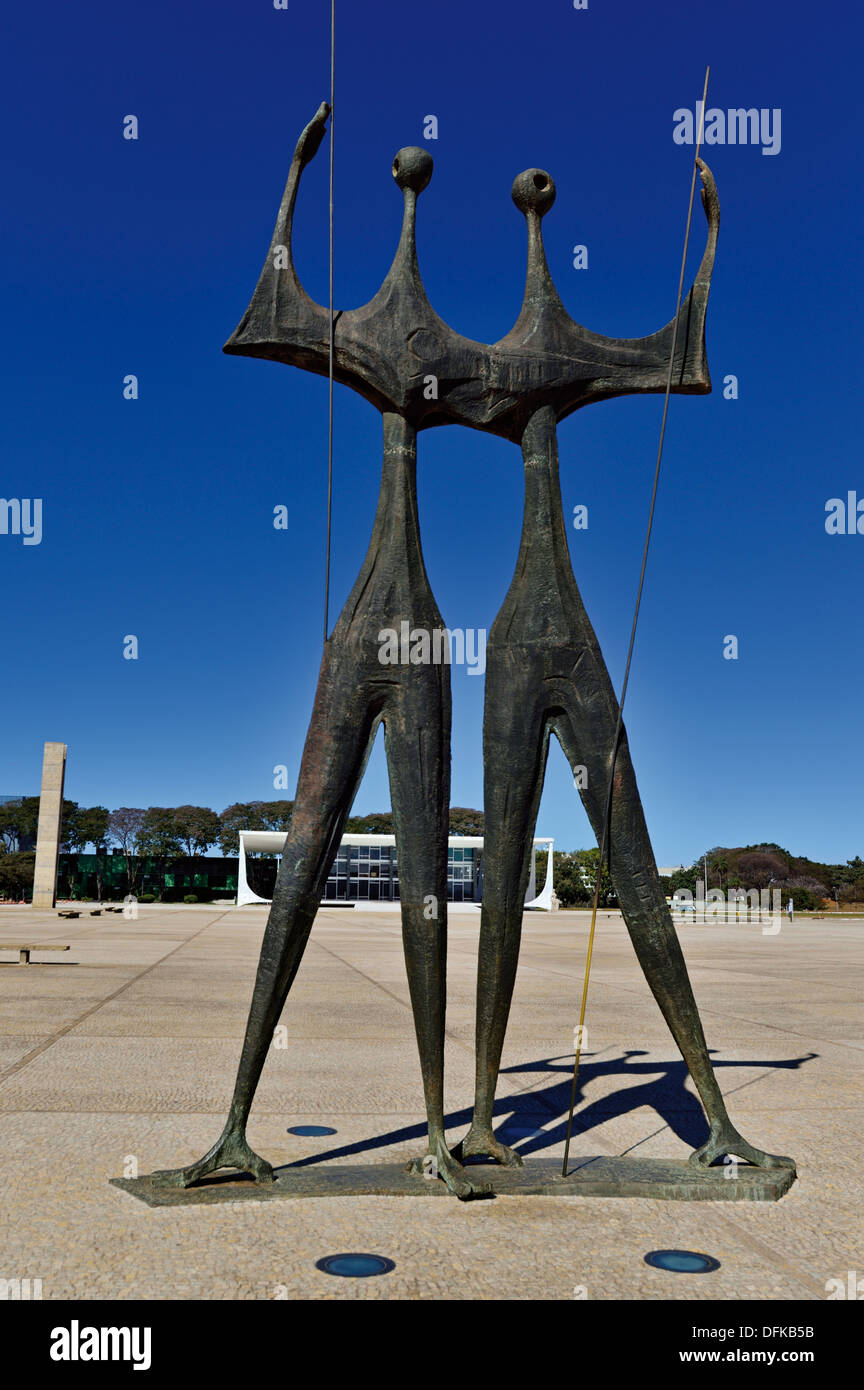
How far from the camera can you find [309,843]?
5242 millimetres

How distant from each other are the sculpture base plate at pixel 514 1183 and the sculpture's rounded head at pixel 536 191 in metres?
5.01

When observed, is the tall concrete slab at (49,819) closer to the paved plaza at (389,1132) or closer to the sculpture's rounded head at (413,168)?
the paved plaza at (389,1132)

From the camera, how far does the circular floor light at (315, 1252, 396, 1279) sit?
12.5ft

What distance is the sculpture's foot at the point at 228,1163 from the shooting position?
487 cm

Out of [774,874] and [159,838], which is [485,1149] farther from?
[774,874]

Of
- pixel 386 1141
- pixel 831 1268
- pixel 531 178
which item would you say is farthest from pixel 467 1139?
pixel 531 178

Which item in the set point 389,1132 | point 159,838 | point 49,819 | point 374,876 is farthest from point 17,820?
point 389,1132

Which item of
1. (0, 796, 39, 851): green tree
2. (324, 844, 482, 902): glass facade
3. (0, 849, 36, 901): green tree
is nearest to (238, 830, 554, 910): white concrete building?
(324, 844, 482, 902): glass facade

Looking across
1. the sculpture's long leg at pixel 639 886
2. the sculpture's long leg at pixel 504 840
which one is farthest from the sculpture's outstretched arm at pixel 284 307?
the sculpture's long leg at pixel 639 886

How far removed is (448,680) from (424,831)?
76 cm

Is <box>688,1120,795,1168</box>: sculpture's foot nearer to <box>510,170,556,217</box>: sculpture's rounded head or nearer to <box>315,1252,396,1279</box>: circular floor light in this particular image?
<box>315,1252,396,1279</box>: circular floor light

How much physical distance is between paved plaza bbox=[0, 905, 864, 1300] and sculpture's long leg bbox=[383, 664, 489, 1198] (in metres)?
0.84
